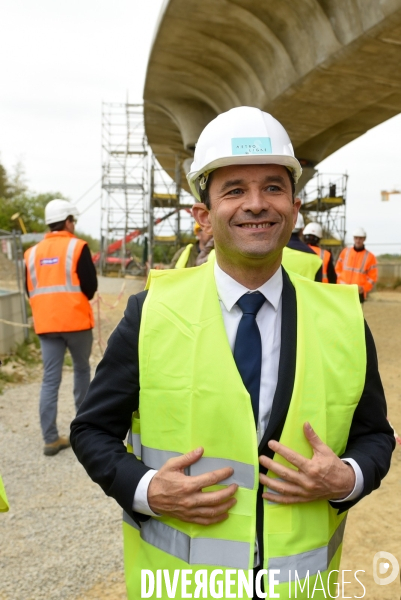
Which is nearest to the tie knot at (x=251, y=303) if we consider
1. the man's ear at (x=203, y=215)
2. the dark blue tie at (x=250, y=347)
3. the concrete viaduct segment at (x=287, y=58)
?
the dark blue tie at (x=250, y=347)

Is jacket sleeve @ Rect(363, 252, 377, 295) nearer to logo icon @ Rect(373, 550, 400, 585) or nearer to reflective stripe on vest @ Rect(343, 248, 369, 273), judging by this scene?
reflective stripe on vest @ Rect(343, 248, 369, 273)

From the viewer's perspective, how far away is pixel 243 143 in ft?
5.82

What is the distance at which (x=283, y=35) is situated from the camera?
468 inches

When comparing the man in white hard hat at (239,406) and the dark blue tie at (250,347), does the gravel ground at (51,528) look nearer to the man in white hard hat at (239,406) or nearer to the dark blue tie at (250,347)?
the man in white hard hat at (239,406)

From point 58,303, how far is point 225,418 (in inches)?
158

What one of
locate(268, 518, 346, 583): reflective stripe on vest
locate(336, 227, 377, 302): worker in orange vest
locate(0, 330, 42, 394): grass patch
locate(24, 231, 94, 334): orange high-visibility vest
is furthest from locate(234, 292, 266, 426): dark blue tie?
locate(336, 227, 377, 302): worker in orange vest

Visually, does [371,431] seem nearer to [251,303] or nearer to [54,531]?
[251,303]

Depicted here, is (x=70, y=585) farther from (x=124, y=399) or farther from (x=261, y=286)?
(x=261, y=286)

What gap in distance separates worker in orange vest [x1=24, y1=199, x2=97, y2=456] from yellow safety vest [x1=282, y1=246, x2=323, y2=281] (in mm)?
1820

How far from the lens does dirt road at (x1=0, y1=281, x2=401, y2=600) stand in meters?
3.30

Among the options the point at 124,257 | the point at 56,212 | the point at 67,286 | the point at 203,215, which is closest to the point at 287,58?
the point at 56,212

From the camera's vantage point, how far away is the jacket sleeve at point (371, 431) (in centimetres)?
177

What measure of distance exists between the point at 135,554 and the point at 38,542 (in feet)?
7.30

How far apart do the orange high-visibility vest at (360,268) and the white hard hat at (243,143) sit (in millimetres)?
9037
